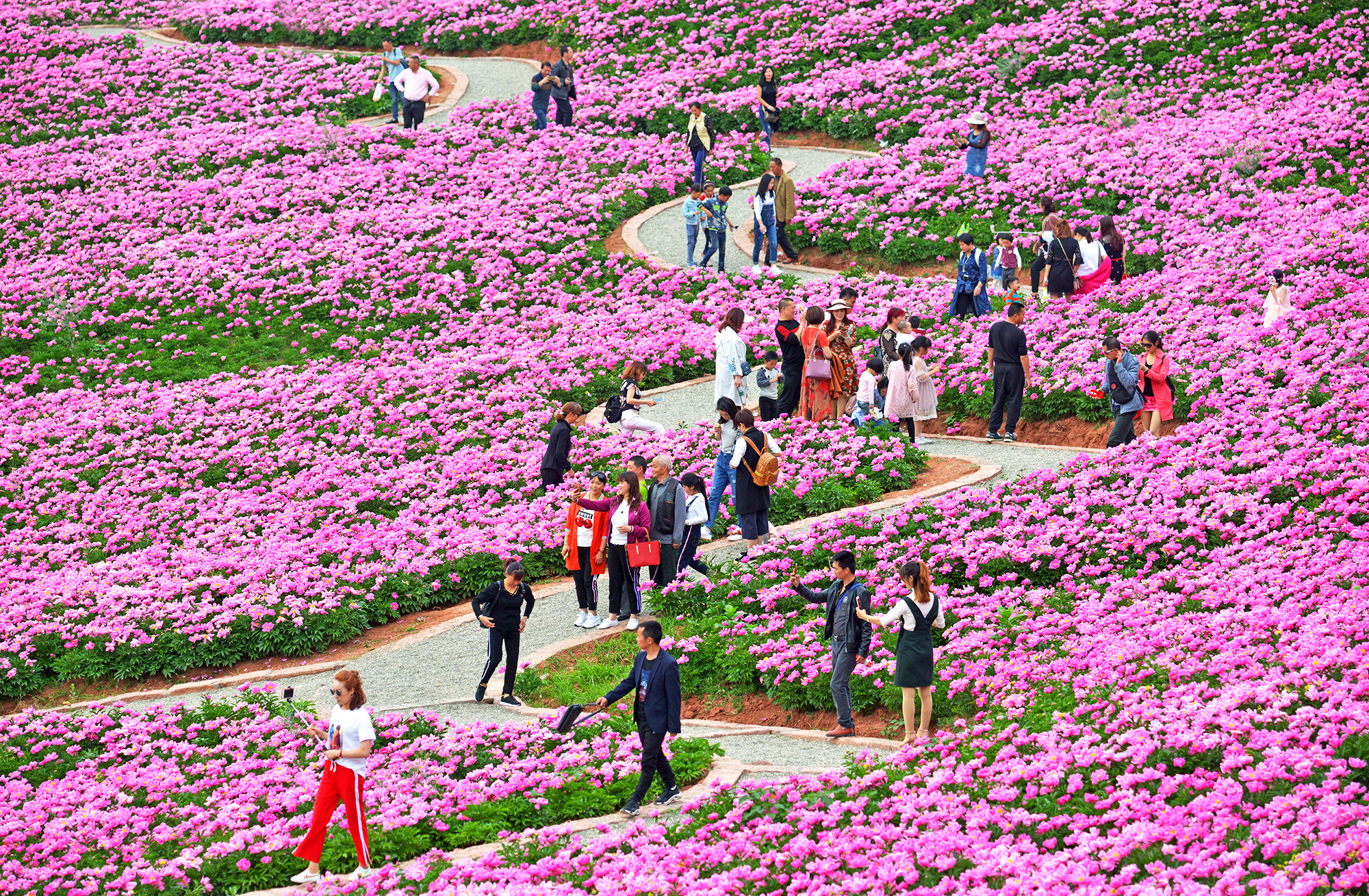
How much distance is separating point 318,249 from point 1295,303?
2091cm

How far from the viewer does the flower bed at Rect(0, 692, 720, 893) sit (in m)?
11.8

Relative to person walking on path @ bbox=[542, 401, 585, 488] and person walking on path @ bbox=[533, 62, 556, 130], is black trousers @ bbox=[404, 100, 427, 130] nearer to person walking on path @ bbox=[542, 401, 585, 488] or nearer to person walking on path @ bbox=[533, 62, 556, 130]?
person walking on path @ bbox=[533, 62, 556, 130]

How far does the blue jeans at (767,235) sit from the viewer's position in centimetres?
2741

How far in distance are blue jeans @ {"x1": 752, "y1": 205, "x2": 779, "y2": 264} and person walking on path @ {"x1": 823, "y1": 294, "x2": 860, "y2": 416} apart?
6.92 metres

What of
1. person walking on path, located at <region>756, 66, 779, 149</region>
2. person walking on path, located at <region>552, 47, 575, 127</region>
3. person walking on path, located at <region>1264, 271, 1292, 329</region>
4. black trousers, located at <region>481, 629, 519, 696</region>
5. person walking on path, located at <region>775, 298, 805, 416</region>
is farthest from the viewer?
person walking on path, located at <region>552, 47, 575, 127</region>

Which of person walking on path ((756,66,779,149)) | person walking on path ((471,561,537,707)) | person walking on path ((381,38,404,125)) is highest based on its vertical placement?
person walking on path ((381,38,404,125))

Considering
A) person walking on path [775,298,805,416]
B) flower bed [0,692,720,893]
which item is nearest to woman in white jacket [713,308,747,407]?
person walking on path [775,298,805,416]

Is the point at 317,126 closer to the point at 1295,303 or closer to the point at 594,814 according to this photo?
the point at 1295,303

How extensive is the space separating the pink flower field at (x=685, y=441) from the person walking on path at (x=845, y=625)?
93cm

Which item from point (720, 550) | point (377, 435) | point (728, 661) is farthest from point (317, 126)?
point (728, 661)

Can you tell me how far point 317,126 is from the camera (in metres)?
37.4

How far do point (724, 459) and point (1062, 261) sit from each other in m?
9.31

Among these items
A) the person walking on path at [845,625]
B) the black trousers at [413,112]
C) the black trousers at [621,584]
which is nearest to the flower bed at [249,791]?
the person walking on path at [845,625]

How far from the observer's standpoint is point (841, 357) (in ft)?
66.2
